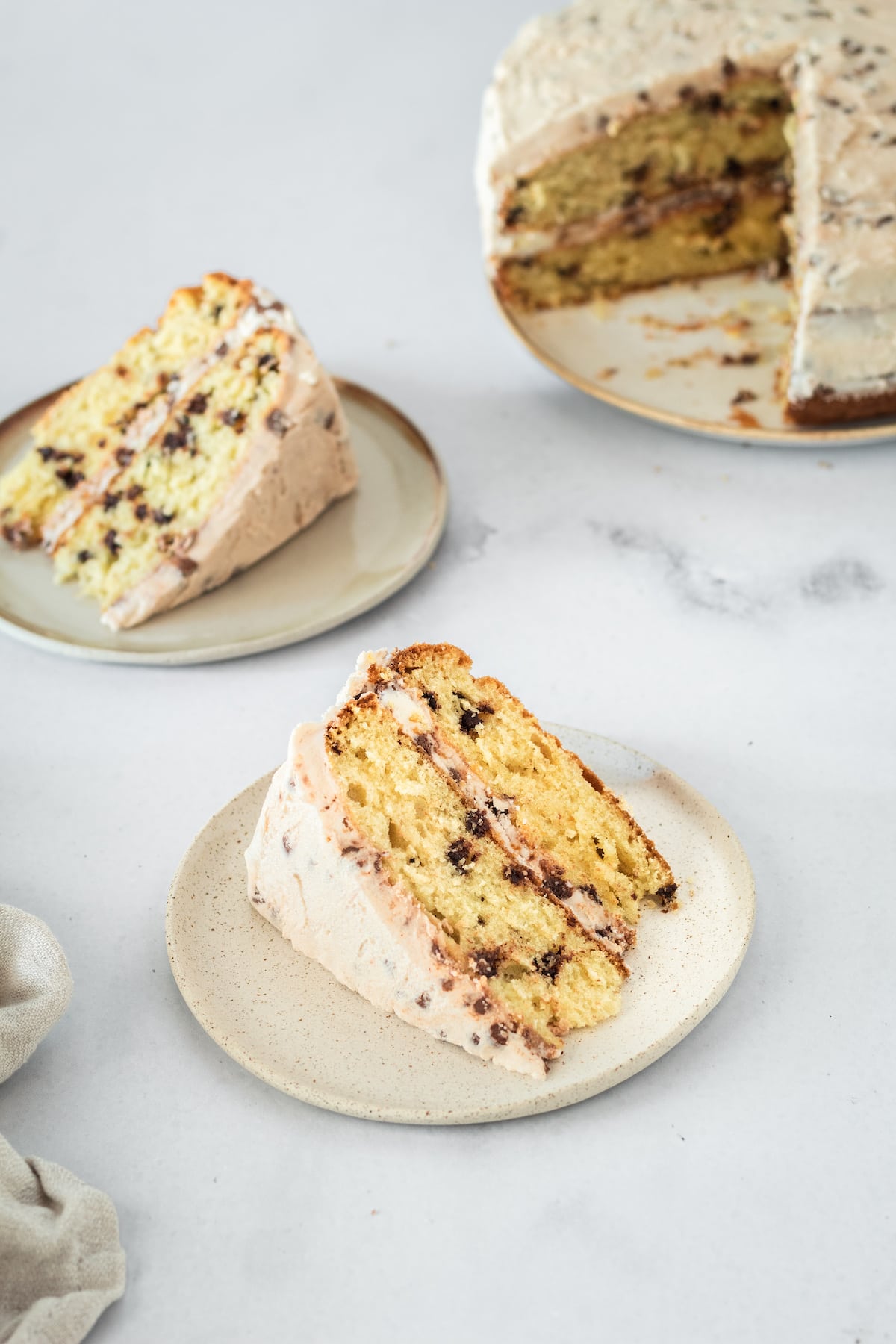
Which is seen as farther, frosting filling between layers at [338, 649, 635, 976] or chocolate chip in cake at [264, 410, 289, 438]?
chocolate chip in cake at [264, 410, 289, 438]

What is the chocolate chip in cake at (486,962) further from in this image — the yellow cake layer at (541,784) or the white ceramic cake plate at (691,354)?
the white ceramic cake plate at (691,354)

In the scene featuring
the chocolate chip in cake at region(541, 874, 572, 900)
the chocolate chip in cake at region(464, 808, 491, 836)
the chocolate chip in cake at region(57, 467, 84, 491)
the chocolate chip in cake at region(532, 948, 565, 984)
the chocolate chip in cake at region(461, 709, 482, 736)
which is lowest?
the chocolate chip in cake at region(532, 948, 565, 984)

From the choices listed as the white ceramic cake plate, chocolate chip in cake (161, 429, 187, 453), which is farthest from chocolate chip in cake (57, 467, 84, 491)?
the white ceramic cake plate

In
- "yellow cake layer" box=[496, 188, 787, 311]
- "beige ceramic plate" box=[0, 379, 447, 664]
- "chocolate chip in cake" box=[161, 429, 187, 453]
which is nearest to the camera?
"beige ceramic plate" box=[0, 379, 447, 664]

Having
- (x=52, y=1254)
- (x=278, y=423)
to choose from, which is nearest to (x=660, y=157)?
(x=278, y=423)

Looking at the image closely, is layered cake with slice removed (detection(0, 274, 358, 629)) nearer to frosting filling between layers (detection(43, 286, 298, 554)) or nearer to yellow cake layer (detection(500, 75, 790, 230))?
frosting filling between layers (detection(43, 286, 298, 554))

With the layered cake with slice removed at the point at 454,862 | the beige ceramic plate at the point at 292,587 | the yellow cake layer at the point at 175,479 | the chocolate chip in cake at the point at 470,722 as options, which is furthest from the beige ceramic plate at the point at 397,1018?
the yellow cake layer at the point at 175,479
